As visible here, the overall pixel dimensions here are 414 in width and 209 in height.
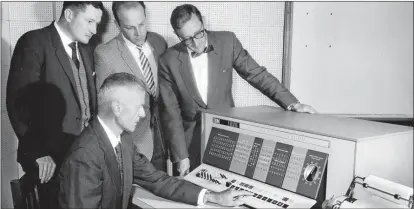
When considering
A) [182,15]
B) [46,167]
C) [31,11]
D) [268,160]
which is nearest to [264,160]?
[268,160]

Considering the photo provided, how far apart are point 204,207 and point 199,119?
883 millimetres

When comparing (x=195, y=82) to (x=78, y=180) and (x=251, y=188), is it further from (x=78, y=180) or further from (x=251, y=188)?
(x=78, y=180)

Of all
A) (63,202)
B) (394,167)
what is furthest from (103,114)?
(394,167)

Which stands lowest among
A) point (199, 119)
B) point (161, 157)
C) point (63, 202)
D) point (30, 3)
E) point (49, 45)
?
point (161, 157)

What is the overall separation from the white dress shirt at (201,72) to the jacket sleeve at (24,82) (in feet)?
3.24

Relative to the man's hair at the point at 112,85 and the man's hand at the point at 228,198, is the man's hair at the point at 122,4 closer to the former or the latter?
the man's hair at the point at 112,85

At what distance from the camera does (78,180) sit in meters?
1.58

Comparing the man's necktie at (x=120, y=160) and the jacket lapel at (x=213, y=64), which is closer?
the man's necktie at (x=120, y=160)

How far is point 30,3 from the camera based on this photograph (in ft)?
9.21

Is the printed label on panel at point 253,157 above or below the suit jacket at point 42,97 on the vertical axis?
below

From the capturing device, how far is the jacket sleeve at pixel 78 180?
1583 millimetres

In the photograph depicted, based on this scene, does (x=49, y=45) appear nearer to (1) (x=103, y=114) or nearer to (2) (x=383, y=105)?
(1) (x=103, y=114)

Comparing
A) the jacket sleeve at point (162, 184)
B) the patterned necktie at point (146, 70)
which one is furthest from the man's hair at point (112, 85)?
the patterned necktie at point (146, 70)

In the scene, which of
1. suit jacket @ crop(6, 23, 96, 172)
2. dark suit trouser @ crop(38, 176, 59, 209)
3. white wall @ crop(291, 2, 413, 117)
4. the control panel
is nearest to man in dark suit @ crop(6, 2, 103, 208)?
suit jacket @ crop(6, 23, 96, 172)
